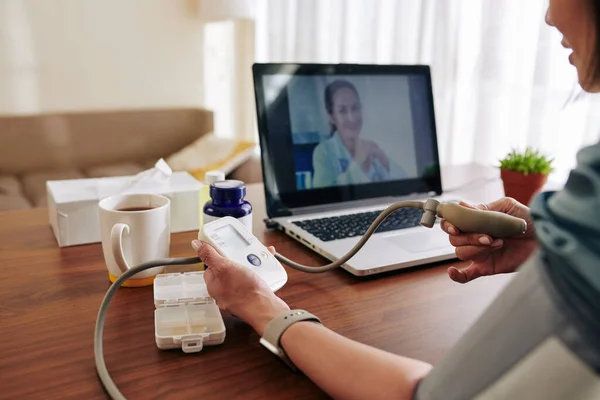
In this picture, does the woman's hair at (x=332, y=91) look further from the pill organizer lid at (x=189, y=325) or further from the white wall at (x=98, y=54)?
the white wall at (x=98, y=54)

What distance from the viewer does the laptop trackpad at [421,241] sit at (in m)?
0.92

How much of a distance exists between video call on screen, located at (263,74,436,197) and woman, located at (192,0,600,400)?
0.53 meters

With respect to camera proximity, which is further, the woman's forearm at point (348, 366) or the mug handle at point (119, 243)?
the mug handle at point (119, 243)

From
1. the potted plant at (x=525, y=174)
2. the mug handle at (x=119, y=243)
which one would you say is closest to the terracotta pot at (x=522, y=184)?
the potted plant at (x=525, y=174)

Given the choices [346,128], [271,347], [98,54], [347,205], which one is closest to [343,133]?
[346,128]

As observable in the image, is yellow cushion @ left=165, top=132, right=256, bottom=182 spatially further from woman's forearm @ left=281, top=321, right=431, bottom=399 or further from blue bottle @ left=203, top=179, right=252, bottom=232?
woman's forearm @ left=281, top=321, right=431, bottom=399

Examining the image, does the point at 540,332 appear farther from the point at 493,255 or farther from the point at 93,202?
the point at 93,202

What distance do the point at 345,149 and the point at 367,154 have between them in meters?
0.05

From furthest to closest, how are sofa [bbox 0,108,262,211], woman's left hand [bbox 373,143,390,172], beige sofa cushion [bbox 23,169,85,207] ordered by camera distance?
sofa [bbox 0,108,262,211] < beige sofa cushion [bbox 23,169,85,207] < woman's left hand [bbox 373,143,390,172]

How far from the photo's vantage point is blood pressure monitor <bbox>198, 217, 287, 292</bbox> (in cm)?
73

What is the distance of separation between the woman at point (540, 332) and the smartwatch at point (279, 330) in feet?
0.08

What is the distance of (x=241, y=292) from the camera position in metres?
0.66

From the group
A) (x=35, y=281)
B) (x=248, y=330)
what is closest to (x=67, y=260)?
(x=35, y=281)

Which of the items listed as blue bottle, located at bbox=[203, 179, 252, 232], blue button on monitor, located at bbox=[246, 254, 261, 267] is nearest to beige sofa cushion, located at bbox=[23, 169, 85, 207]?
blue bottle, located at bbox=[203, 179, 252, 232]
